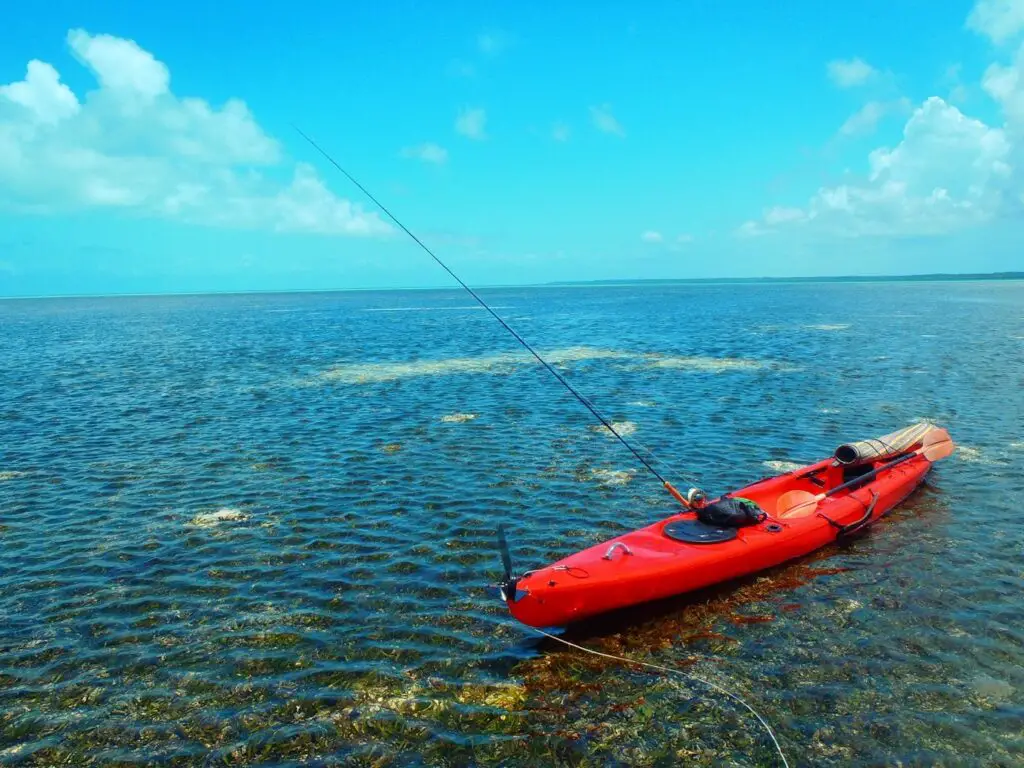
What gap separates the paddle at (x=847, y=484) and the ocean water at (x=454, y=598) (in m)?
1.10

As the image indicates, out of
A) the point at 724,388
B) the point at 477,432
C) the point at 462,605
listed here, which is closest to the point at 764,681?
the point at 462,605

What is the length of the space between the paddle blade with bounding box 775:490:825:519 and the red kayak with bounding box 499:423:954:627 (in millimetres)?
25

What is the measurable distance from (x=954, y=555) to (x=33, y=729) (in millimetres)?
17118

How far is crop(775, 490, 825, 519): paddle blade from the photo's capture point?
14.9 m

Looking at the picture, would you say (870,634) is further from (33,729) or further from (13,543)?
(13,543)

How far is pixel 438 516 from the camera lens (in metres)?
16.4

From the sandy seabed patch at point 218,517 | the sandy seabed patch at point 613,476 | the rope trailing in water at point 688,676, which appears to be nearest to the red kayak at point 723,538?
the rope trailing in water at point 688,676

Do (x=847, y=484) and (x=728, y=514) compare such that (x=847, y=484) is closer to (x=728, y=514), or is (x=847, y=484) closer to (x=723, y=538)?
(x=728, y=514)

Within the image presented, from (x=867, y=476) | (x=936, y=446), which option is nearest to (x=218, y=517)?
(x=867, y=476)

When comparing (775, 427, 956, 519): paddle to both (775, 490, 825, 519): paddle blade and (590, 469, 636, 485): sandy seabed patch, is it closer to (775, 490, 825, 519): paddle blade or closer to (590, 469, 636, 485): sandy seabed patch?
(775, 490, 825, 519): paddle blade

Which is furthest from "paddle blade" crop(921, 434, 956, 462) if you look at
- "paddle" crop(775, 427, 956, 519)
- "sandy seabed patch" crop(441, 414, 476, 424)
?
"sandy seabed patch" crop(441, 414, 476, 424)

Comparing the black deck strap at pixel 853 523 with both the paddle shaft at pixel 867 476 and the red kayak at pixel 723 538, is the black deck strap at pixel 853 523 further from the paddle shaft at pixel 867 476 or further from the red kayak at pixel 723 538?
the paddle shaft at pixel 867 476

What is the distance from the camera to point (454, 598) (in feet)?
40.8

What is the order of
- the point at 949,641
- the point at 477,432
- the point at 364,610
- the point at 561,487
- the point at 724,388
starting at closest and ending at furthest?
the point at 949,641 → the point at 364,610 → the point at 561,487 → the point at 477,432 → the point at 724,388
